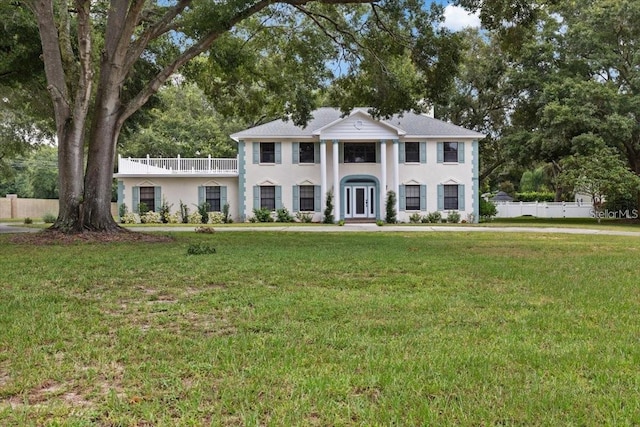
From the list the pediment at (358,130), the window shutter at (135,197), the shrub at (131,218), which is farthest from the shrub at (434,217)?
the window shutter at (135,197)

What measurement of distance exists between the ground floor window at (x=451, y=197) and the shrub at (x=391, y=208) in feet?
9.87

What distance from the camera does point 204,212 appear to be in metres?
25.3

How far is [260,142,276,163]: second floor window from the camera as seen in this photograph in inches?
1002

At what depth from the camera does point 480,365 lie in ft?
9.87

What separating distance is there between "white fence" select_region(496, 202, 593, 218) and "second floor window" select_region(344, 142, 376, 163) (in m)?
14.3

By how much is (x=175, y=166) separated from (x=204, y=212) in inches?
124

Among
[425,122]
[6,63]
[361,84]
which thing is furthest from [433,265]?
[425,122]

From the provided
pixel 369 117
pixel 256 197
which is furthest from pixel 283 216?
pixel 369 117

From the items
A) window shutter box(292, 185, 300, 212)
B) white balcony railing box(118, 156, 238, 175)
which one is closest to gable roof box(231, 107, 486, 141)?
white balcony railing box(118, 156, 238, 175)

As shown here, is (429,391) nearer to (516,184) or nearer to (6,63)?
(6,63)

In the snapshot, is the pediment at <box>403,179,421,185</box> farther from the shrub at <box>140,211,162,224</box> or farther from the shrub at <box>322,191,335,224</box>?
the shrub at <box>140,211,162,224</box>

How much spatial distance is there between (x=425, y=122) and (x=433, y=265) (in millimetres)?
20291

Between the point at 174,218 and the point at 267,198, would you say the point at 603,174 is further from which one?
the point at 174,218
